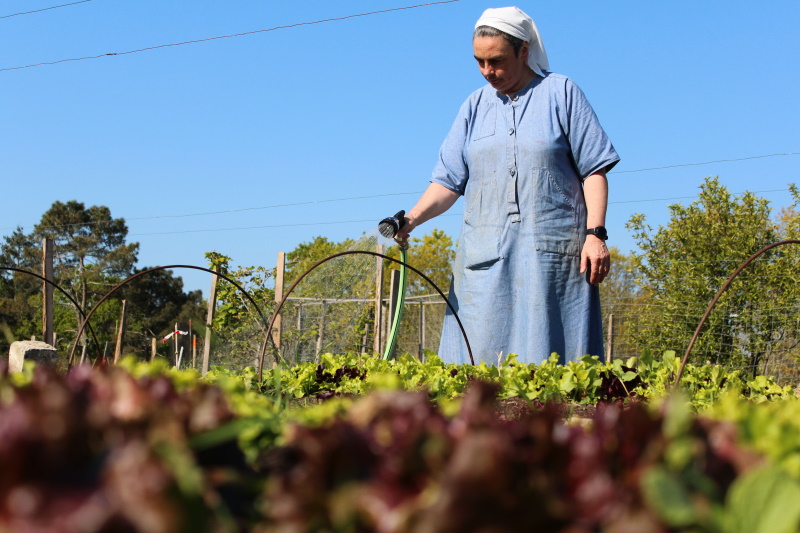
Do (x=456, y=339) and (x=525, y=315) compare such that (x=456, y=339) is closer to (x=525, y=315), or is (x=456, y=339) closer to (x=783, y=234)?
(x=525, y=315)

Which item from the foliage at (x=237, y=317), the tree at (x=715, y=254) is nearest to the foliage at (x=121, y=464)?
the foliage at (x=237, y=317)

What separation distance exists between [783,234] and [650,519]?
18.1m

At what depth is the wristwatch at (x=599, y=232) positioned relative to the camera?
338 cm

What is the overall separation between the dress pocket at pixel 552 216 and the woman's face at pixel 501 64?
451mm

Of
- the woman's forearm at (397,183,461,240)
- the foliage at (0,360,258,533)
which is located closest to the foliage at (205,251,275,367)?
the woman's forearm at (397,183,461,240)

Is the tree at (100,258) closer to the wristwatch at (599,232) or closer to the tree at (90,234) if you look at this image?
the tree at (90,234)

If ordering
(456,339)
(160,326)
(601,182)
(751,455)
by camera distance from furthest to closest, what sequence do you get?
(160,326) → (456,339) → (601,182) → (751,455)

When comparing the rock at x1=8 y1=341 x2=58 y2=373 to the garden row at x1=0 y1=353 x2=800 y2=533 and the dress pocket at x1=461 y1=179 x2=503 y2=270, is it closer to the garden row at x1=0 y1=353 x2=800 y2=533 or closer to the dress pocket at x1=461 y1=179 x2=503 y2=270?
the dress pocket at x1=461 y1=179 x2=503 y2=270

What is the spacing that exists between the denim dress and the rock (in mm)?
3590

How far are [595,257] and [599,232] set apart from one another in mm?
112

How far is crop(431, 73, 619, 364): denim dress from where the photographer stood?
139 inches

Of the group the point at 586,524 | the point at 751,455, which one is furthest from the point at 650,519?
the point at 751,455

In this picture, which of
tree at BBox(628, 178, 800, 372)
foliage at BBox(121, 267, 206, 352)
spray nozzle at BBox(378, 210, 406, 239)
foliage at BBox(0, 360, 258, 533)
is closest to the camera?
foliage at BBox(0, 360, 258, 533)

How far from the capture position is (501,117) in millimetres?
3705
